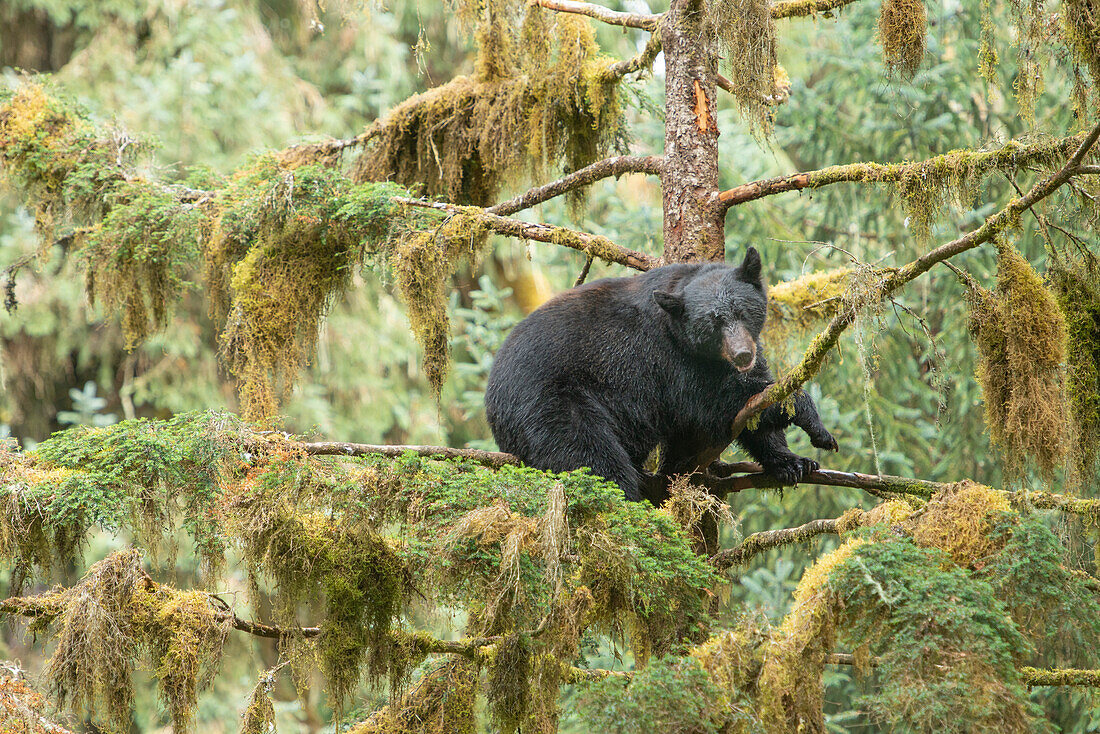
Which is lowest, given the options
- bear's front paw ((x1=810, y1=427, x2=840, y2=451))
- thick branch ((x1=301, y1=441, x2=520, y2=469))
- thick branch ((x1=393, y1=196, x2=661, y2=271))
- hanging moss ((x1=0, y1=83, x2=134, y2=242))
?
bear's front paw ((x1=810, y1=427, x2=840, y2=451))

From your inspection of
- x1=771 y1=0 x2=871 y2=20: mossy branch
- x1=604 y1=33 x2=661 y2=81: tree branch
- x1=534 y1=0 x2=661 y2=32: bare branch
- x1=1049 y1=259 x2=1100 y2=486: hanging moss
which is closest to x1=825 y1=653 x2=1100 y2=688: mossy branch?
x1=1049 y1=259 x2=1100 y2=486: hanging moss

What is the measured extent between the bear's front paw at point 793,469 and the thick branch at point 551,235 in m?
1.38

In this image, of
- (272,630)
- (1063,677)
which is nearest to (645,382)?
(272,630)

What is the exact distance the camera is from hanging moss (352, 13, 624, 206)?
5863mm

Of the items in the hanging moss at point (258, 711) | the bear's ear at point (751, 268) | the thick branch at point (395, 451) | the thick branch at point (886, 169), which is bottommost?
the hanging moss at point (258, 711)

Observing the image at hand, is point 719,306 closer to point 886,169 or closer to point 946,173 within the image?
point 886,169

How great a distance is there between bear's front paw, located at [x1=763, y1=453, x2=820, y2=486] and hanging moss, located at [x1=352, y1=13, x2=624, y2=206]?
241cm

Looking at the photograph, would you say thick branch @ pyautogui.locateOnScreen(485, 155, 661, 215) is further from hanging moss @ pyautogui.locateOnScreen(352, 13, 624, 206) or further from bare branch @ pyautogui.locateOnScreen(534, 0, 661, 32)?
bare branch @ pyautogui.locateOnScreen(534, 0, 661, 32)

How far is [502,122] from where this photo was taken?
235 inches

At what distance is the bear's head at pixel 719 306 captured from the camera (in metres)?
4.63

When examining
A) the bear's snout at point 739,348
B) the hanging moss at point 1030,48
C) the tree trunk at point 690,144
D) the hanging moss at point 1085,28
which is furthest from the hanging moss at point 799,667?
the tree trunk at point 690,144

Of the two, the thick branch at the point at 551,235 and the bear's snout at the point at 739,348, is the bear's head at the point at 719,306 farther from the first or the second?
the thick branch at the point at 551,235

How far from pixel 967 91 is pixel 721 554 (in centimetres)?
704

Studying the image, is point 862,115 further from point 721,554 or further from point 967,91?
point 721,554
